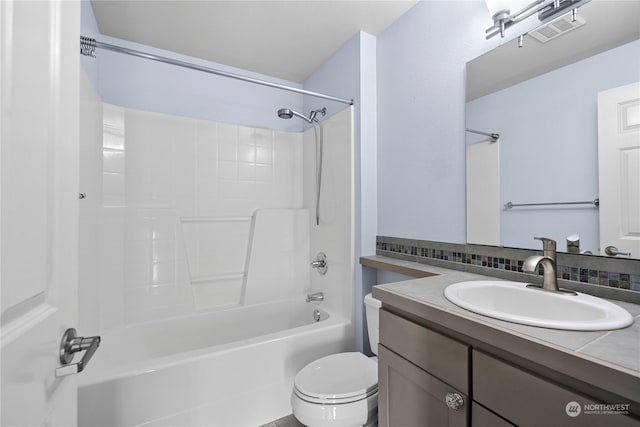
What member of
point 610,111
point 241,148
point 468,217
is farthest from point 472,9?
→ point 241,148

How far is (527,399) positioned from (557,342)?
0.14 metres

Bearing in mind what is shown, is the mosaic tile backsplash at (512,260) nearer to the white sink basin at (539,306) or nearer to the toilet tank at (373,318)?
the white sink basin at (539,306)

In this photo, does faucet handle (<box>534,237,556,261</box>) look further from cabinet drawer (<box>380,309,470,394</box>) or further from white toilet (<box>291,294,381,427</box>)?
white toilet (<box>291,294,381,427</box>)

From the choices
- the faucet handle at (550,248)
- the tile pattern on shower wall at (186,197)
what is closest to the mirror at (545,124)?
the faucet handle at (550,248)

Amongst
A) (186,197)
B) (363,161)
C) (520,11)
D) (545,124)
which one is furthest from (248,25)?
(545,124)

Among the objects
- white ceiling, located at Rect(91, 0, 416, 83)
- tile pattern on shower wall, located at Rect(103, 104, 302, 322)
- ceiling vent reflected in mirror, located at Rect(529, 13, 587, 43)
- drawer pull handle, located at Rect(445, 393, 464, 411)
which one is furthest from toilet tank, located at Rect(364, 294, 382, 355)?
white ceiling, located at Rect(91, 0, 416, 83)

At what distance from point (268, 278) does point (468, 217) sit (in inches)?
64.2

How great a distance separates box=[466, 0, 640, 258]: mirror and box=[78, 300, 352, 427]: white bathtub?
115 centimetres

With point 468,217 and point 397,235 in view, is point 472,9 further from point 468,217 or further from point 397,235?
point 397,235

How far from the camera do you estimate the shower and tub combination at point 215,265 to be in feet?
4.61

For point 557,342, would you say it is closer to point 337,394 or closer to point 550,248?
point 550,248

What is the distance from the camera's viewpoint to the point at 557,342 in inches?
23.4

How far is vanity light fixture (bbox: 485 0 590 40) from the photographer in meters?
1.07

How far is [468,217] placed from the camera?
55.6 inches
